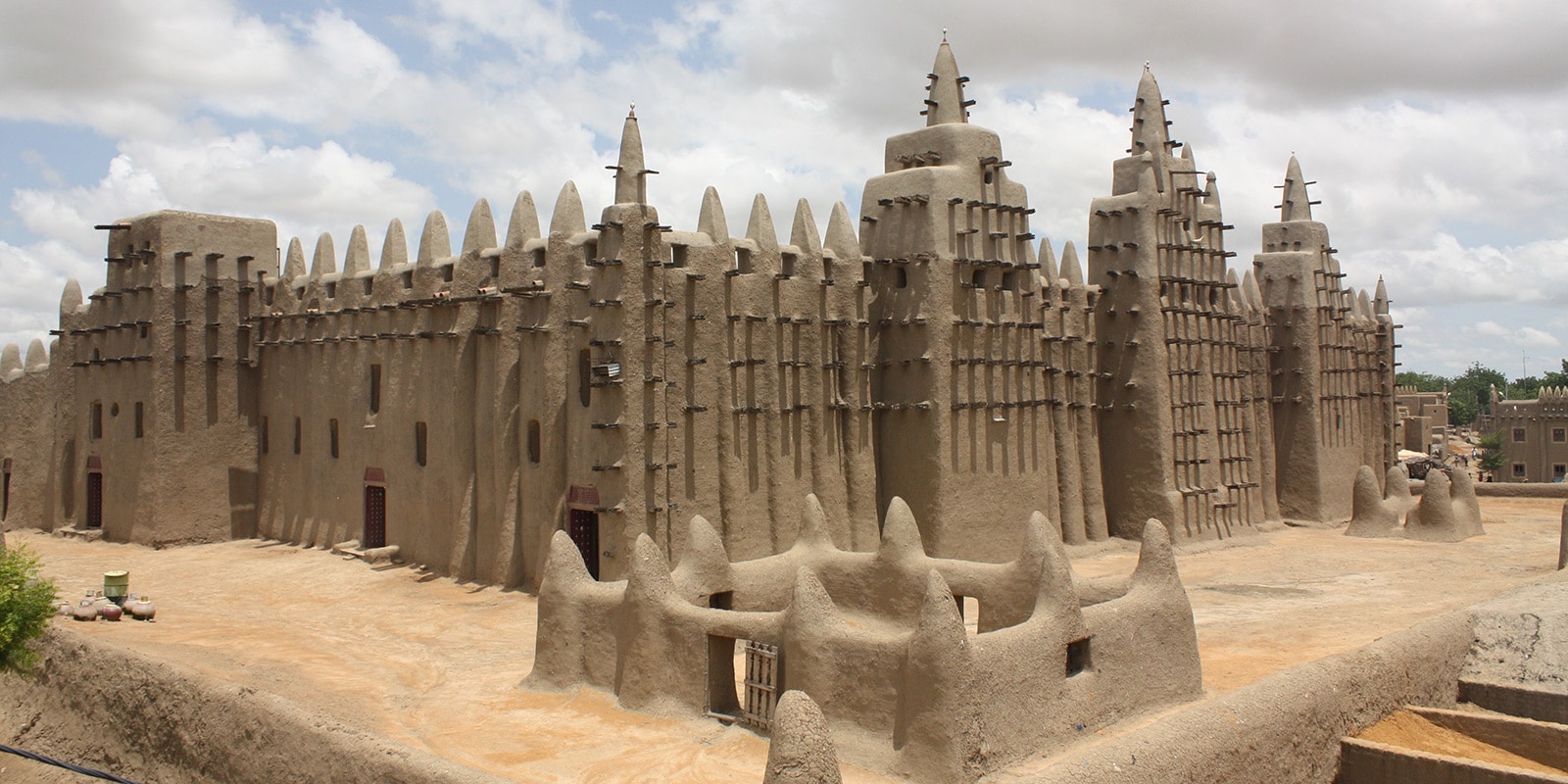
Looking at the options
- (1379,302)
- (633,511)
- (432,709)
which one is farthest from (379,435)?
(1379,302)

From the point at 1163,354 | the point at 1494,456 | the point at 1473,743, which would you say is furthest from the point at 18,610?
the point at 1494,456

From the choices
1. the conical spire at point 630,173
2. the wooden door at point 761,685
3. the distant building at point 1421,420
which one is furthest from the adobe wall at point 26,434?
the distant building at point 1421,420

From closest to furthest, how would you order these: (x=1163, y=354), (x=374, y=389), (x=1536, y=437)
Result: (x=374, y=389)
(x=1163, y=354)
(x=1536, y=437)

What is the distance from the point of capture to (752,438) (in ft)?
72.0

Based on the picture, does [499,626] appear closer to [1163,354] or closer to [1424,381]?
[1163,354]

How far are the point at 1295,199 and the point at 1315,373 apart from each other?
6.09m

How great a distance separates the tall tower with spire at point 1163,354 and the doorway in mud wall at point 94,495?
A: 25158mm

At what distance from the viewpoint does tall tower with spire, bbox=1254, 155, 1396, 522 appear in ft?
109

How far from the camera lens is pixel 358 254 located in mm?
27172

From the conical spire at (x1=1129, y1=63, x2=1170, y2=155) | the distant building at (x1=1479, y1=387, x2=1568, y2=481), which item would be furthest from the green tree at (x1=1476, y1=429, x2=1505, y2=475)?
the conical spire at (x1=1129, y1=63, x2=1170, y2=155)

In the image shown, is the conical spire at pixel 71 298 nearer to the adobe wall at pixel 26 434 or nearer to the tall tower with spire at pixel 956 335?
the adobe wall at pixel 26 434

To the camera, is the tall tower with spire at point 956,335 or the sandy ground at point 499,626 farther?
the tall tower with spire at point 956,335

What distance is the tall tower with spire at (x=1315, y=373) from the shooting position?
33312 millimetres

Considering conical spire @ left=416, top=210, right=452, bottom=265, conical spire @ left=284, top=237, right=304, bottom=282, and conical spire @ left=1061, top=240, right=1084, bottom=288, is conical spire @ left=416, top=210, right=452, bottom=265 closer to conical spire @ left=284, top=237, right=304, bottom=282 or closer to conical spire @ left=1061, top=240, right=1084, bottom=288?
conical spire @ left=284, top=237, right=304, bottom=282
